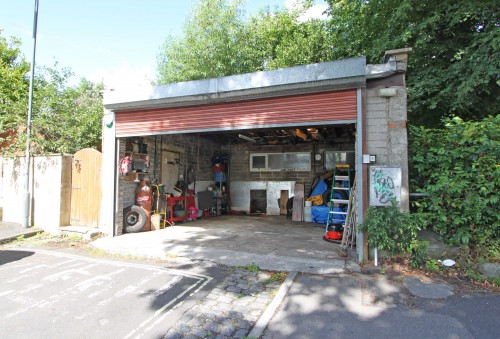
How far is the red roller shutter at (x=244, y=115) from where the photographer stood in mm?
5070

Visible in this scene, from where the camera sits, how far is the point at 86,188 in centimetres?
742

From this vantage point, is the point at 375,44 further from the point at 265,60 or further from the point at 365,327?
the point at 265,60

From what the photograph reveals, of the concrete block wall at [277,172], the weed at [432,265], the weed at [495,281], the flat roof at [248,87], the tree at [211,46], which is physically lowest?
the weed at [495,281]

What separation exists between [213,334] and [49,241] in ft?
19.4

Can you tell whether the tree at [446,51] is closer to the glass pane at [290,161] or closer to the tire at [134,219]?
the glass pane at [290,161]

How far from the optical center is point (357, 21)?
383 inches

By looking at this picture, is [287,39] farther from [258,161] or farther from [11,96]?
[11,96]

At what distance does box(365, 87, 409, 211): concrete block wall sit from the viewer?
4721 millimetres

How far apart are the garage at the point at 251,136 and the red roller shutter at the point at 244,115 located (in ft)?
0.06

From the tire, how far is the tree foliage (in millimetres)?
3696

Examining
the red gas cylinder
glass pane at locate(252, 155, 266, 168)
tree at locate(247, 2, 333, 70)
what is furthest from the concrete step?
tree at locate(247, 2, 333, 70)

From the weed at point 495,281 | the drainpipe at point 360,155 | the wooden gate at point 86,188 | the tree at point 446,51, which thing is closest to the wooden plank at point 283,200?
the tree at point 446,51

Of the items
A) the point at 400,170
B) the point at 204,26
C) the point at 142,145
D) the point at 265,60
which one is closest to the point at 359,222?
the point at 400,170

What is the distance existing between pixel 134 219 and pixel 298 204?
5894 millimetres
